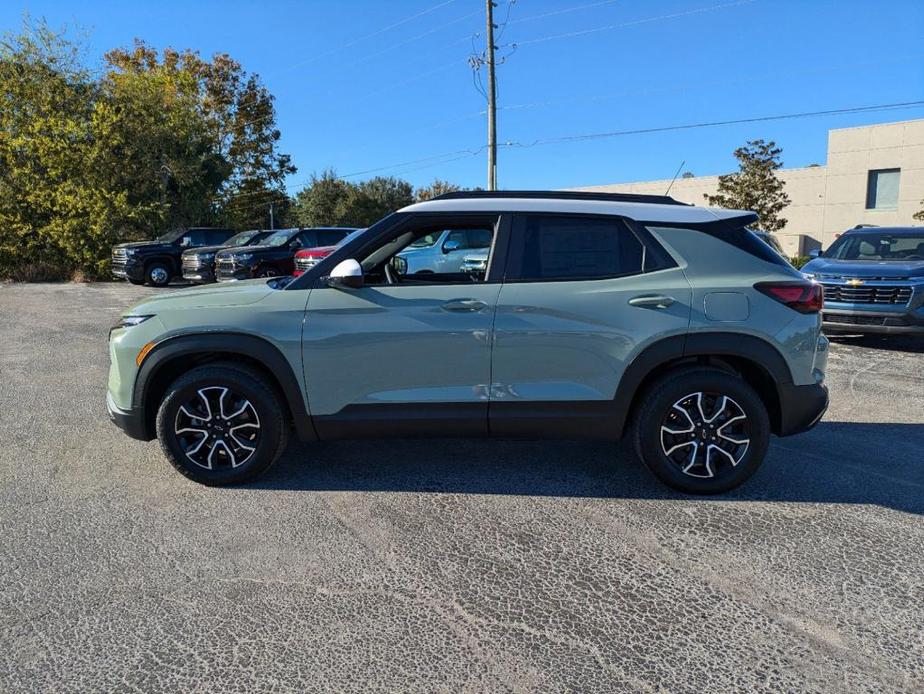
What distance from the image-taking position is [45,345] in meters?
9.15

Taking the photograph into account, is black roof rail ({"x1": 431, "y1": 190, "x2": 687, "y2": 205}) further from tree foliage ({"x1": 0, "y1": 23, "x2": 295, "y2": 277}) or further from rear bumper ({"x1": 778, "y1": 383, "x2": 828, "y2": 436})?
tree foliage ({"x1": 0, "y1": 23, "x2": 295, "y2": 277})

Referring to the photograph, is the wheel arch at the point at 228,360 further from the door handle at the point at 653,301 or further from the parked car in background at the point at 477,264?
the door handle at the point at 653,301

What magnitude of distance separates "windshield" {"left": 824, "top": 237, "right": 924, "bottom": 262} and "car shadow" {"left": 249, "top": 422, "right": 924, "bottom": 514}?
5.77m

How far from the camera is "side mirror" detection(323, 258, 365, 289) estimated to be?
367 centimetres

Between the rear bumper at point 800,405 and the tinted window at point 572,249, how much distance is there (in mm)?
1185

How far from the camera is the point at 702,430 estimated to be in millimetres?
3832

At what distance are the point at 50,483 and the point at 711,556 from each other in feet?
13.1

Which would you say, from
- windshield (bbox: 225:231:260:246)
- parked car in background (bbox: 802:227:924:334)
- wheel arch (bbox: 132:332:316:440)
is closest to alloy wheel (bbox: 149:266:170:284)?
windshield (bbox: 225:231:260:246)

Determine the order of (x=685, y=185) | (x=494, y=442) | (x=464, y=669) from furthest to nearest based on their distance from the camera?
(x=685, y=185)
(x=494, y=442)
(x=464, y=669)

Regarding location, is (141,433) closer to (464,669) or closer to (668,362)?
(464,669)

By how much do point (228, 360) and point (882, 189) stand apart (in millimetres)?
34922

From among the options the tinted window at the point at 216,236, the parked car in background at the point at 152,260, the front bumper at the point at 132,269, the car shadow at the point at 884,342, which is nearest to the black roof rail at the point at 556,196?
the car shadow at the point at 884,342

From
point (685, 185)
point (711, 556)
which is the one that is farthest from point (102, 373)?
point (685, 185)

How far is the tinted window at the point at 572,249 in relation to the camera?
12.6 feet
